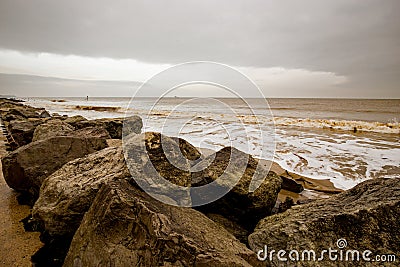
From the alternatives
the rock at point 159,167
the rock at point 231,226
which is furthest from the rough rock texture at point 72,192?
the rock at point 231,226

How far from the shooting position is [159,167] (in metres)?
2.50

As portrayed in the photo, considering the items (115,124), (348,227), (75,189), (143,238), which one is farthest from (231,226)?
(115,124)

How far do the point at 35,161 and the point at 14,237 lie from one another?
3.68 feet

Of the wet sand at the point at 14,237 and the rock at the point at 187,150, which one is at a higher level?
the rock at the point at 187,150

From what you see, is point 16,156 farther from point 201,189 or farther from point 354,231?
point 354,231

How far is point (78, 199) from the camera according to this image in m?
2.40

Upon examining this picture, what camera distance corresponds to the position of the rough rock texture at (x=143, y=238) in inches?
62.5

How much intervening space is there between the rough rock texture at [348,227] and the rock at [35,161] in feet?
9.33

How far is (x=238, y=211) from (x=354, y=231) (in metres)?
1.19

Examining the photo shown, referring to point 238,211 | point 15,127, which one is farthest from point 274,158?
point 15,127

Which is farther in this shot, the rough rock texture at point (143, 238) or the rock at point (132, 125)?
the rock at point (132, 125)

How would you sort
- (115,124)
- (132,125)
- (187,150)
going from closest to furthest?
(187,150) → (132,125) → (115,124)

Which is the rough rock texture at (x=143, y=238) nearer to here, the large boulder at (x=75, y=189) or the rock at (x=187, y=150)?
the large boulder at (x=75, y=189)

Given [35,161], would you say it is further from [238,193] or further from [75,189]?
[238,193]
